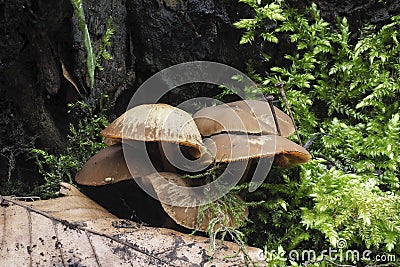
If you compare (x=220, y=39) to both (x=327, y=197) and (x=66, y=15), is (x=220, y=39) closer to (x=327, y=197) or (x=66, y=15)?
(x=66, y=15)

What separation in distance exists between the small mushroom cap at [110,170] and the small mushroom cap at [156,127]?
16cm

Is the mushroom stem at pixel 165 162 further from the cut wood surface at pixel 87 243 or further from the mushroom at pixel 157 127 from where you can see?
the cut wood surface at pixel 87 243

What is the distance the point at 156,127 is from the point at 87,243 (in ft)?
1.47

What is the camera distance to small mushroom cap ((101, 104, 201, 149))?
151 centimetres

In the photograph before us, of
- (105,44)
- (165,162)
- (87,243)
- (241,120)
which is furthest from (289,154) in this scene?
(105,44)

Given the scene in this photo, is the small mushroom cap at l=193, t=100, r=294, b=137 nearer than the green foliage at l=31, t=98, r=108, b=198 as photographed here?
Yes

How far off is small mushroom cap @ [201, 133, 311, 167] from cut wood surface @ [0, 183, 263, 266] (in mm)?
308

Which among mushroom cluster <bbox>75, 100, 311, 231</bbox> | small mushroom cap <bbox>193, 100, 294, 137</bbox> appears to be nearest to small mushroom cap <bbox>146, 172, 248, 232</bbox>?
mushroom cluster <bbox>75, 100, 311, 231</bbox>

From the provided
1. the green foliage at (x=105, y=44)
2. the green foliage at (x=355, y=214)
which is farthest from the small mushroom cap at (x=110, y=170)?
the green foliage at (x=355, y=214)

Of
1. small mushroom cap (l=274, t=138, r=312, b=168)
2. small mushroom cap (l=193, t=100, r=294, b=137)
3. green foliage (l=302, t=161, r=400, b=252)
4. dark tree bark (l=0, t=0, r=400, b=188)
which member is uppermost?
dark tree bark (l=0, t=0, r=400, b=188)

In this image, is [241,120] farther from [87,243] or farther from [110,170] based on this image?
[87,243]

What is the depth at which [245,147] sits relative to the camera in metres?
1.59

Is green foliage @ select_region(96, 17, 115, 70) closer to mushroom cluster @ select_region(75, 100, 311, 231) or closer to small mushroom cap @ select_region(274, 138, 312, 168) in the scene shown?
mushroom cluster @ select_region(75, 100, 311, 231)

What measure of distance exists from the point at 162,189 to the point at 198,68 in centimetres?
84
